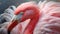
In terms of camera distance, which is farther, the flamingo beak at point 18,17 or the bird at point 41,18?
the flamingo beak at point 18,17

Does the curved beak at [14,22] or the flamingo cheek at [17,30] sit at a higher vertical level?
the curved beak at [14,22]

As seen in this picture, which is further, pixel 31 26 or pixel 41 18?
pixel 31 26

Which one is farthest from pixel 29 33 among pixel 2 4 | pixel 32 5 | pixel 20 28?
pixel 2 4

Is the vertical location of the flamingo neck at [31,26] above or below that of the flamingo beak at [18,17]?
below

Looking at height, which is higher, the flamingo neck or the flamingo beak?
the flamingo beak

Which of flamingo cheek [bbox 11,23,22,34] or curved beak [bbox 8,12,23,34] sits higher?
curved beak [bbox 8,12,23,34]

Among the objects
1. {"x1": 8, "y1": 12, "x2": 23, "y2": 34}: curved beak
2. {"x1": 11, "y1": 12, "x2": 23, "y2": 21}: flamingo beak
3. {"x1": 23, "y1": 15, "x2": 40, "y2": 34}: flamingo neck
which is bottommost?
{"x1": 23, "y1": 15, "x2": 40, "y2": 34}: flamingo neck

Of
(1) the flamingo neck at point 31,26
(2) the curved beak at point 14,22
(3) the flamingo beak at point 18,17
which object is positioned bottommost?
(1) the flamingo neck at point 31,26

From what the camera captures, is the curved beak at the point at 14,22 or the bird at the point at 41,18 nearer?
the bird at the point at 41,18

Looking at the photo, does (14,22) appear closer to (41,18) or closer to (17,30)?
(17,30)

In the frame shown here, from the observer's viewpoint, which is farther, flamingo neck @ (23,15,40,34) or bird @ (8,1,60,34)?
flamingo neck @ (23,15,40,34)

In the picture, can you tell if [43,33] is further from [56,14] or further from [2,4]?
[2,4]

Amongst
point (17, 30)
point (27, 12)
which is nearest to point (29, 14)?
point (27, 12)

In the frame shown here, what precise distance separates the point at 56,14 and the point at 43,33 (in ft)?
0.39
